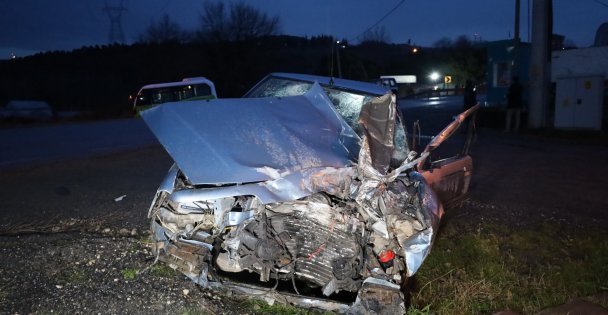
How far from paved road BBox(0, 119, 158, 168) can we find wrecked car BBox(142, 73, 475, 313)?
812 cm

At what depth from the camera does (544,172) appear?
859 centimetres

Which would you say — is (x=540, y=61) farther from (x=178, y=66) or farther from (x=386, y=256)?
(x=178, y=66)

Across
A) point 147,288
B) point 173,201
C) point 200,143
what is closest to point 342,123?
point 200,143

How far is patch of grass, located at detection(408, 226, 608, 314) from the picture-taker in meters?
3.91

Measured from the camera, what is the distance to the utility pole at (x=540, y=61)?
1363 centimetres

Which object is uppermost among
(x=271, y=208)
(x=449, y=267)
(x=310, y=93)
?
(x=310, y=93)

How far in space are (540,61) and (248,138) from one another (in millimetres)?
12314

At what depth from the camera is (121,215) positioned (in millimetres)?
5965

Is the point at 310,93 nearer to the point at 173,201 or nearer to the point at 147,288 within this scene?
the point at 173,201

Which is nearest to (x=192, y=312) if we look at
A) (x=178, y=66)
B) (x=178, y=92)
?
(x=178, y=92)

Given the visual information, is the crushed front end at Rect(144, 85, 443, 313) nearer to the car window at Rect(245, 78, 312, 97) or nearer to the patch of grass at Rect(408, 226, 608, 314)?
the patch of grass at Rect(408, 226, 608, 314)

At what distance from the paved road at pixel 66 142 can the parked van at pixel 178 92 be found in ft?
5.01

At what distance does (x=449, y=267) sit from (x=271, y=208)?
1.88 meters

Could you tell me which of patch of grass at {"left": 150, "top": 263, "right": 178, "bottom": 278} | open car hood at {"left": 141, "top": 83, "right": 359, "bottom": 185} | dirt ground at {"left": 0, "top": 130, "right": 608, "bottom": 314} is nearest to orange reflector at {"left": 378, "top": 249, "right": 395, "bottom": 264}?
open car hood at {"left": 141, "top": 83, "right": 359, "bottom": 185}
